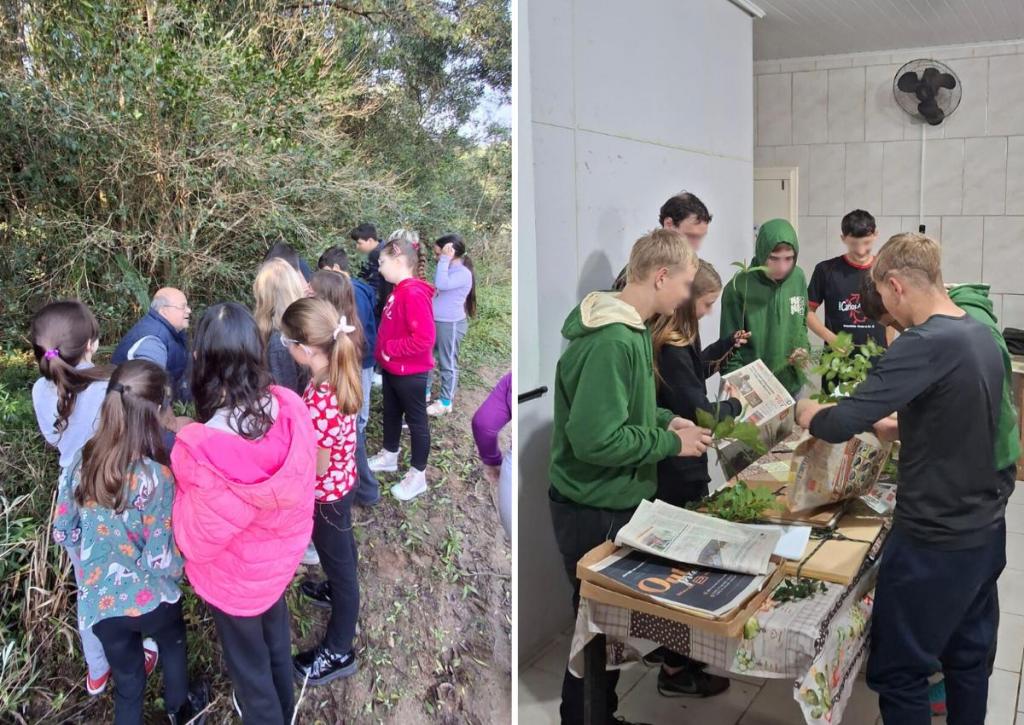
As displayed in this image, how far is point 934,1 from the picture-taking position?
13.8ft

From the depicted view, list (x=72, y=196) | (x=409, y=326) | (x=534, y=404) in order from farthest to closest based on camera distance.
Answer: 1. (x=534, y=404)
2. (x=409, y=326)
3. (x=72, y=196)

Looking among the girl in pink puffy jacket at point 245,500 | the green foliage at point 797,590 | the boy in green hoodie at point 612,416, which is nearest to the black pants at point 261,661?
the girl in pink puffy jacket at point 245,500

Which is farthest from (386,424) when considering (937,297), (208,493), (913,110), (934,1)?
(913,110)

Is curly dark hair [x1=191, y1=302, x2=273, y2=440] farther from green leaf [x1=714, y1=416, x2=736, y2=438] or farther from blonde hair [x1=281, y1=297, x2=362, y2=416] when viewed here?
green leaf [x1=714, y1=416, x2=736, y2=438]

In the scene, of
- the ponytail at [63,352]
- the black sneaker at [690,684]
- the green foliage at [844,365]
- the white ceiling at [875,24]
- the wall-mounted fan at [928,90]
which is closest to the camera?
the ponytail at [63,352]

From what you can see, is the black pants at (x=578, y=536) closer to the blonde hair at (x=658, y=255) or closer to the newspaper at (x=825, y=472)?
the newspaper at (x=825, y=472)

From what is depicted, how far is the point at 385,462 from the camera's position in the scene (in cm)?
172

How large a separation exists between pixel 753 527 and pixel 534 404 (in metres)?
0.92

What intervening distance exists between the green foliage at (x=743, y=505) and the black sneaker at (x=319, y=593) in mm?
1016

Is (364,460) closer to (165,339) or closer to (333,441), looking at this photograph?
(333,441)

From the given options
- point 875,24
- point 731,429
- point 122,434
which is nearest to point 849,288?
point 875,24

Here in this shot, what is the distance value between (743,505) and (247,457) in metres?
1.25

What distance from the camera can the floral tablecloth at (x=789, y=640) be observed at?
167cm

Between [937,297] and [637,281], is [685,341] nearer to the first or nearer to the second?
[637,281]
